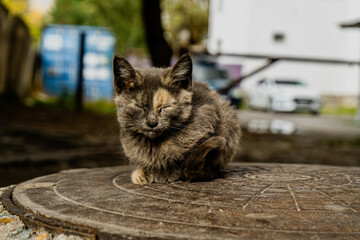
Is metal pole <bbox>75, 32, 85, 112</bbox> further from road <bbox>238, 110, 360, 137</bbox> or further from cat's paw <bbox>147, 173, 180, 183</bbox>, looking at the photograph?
cat's paw <bbox>147, 173, 180, 183</bbox>

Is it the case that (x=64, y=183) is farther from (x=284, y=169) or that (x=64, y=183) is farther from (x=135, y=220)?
(x=284, y=169)

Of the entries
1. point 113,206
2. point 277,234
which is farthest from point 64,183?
point 277,234

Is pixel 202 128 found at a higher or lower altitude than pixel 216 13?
lower

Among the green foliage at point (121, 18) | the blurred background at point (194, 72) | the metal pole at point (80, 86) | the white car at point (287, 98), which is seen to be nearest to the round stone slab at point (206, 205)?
the blurred background at point (194, 72)

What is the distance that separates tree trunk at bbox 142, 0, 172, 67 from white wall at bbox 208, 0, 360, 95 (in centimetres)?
1182

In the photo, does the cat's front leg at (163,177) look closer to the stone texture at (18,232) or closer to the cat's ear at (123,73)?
the cat's ear at (123,73)

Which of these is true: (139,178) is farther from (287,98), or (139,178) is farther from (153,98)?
(287,98)

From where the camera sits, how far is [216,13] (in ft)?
86.1

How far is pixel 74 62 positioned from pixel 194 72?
710cm

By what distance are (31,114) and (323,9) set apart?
16531 mm

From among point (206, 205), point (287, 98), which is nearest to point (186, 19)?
point (287, 98)

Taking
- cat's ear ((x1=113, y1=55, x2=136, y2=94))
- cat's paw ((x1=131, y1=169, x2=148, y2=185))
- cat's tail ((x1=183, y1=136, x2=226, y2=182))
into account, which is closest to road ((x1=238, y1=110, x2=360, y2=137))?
cat's tail ((x1=183, y1=136, x2=226, y2=182))

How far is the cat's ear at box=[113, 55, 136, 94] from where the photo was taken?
8.43ft

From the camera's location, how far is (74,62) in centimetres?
1650
